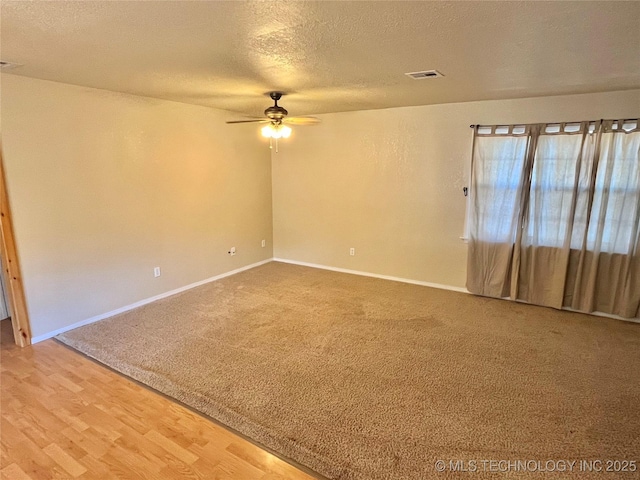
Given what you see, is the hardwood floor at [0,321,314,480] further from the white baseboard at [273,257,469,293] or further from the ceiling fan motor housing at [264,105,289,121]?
the white baseboard at [273,257,469,293]

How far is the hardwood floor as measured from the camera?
199cm

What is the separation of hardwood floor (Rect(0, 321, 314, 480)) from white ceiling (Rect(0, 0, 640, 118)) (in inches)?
92.0

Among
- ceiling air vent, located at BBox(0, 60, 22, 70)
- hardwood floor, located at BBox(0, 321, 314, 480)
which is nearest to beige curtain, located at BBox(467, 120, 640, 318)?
hardwood floor, located at BBox(0, 321, 314, 480)

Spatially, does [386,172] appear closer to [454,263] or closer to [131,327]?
[454,263]

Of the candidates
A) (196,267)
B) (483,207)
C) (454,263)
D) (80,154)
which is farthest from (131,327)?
(483,207)

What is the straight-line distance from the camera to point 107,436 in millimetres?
2232

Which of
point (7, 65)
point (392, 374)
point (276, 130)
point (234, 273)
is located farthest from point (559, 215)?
point (7, 65)

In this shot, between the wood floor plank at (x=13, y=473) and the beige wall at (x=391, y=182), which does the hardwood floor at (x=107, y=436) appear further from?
the beige wall at (x=391, y=182)

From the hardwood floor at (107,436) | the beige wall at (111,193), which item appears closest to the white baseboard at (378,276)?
the beige wall at (111,193)

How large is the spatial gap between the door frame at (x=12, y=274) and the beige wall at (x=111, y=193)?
2.1 inches

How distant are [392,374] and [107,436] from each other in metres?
1.98

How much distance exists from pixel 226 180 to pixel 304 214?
1.32 m

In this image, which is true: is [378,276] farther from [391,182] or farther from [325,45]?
[325,45]

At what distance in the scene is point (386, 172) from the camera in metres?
4.96
